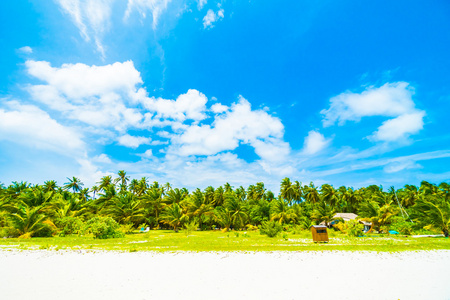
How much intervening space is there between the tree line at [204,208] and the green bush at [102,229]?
534 millimetres

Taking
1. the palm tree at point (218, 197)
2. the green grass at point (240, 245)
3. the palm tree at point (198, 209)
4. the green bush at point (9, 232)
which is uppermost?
the palm tree at point (218, 197)

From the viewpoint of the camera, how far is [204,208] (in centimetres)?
4322

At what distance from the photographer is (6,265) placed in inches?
415

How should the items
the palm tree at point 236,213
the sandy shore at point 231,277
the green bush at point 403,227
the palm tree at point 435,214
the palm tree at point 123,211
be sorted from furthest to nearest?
the palm tree at point 236,213 < the palm tree at point 123,211 < the green bush at point 403,227 < the palm tree at point 435,214 < the sandy shore at point 231,277

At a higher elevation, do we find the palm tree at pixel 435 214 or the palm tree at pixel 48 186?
the palm tree at pixel 48 186

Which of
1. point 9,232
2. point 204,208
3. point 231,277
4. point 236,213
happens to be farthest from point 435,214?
point 9,232

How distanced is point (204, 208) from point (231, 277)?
117 ft

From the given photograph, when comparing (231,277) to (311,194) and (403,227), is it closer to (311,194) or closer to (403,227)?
(403,227)

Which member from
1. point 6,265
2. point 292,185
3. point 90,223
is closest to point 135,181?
point 90,223

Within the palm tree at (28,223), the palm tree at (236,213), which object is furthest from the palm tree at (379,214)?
the palm tree at (28,223)

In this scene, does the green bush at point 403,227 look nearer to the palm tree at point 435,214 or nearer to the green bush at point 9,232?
the palm tree at point 435,214

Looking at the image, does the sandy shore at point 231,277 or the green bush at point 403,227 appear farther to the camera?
the green bush at point 403,227

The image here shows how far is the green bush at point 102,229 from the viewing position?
23.7 meters

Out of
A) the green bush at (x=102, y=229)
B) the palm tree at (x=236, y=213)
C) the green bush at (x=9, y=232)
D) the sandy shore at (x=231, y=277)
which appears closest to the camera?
the sandy shore at (x=231, y=277)
